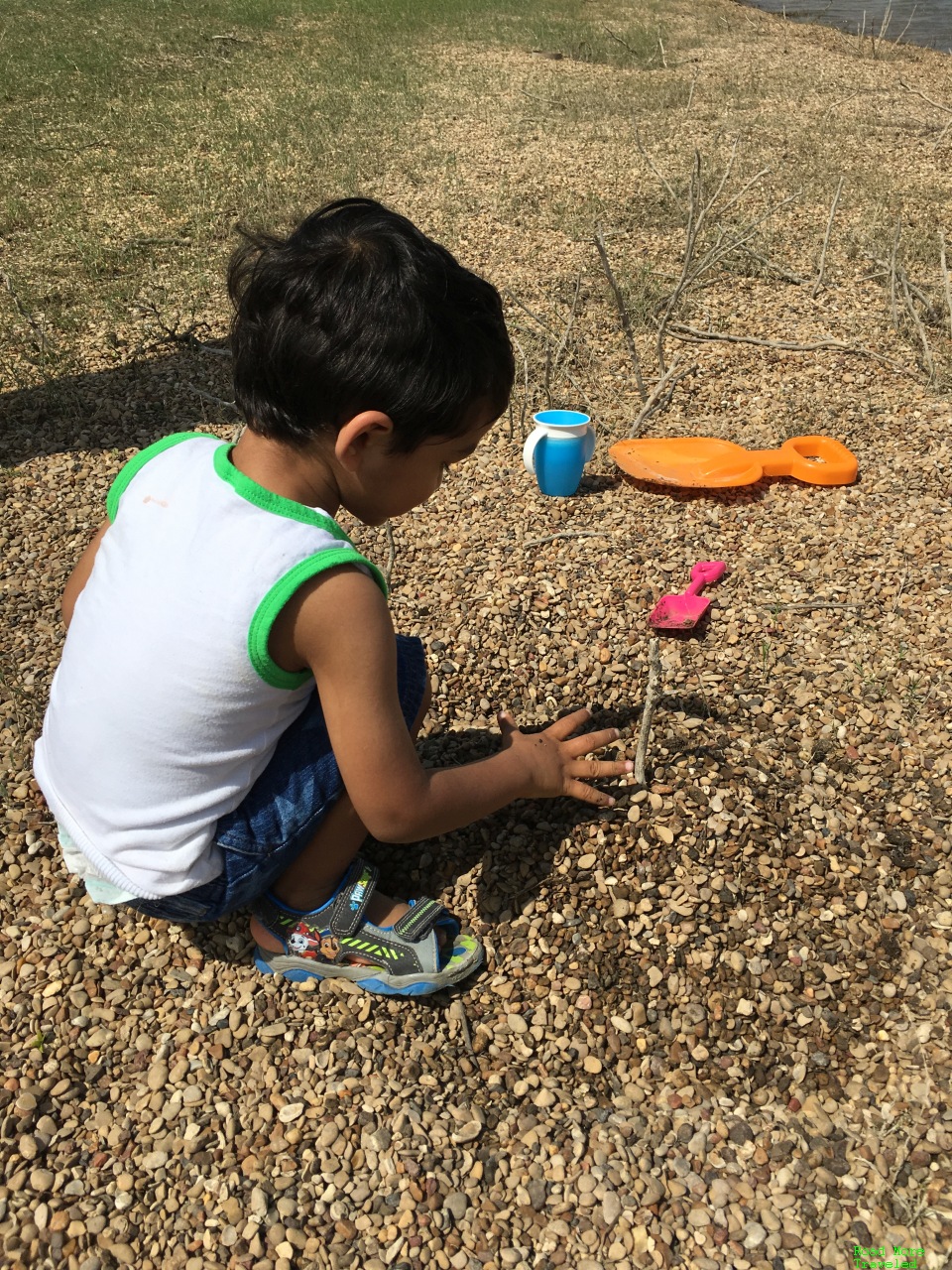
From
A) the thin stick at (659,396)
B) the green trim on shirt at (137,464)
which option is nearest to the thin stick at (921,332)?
the thin stick at (659,396)

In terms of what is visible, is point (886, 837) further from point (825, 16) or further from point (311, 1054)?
point (825, 16)

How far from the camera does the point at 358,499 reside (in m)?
1.68

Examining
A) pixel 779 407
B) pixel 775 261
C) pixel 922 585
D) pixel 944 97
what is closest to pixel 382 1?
pixel 944 97

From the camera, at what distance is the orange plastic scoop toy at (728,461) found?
11.3 feet

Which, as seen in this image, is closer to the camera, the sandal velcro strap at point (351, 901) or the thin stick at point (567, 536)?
the sandal velcro strap at point (351, 901)

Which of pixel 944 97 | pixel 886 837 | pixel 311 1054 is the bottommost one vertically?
pixel 311 1054

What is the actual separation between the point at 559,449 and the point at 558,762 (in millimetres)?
1683

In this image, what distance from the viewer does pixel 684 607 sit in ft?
9.29

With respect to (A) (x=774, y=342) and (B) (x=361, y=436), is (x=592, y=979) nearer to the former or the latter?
(B) (x=361, y=436)

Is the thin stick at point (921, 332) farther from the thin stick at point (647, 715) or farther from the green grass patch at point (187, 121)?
the green grass patch at point (187, 121)

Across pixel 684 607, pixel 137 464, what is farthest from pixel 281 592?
pixel 684 607

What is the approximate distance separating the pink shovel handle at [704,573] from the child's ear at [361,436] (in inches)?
61.1

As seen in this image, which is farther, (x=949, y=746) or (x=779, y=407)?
(x=779, y=407)

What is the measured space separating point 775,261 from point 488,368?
432 cm
